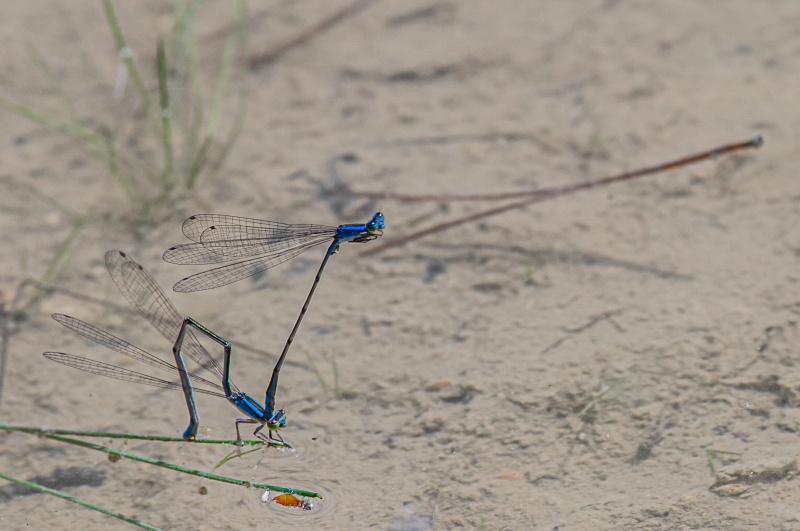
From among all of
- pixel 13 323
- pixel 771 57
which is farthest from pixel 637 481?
pixel 771 57

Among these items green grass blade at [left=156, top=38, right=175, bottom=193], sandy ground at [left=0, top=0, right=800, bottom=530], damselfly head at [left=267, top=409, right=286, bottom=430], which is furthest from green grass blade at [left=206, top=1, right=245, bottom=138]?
damselfly head at [left=267, top=409, right=286, bottom=430]

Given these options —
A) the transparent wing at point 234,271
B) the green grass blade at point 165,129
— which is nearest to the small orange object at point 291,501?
the transparent wing at point 234,271

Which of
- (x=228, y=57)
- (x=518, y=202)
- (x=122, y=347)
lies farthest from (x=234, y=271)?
(x=228, y=57)

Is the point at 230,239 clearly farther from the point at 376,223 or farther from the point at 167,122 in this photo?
the point at 167,122

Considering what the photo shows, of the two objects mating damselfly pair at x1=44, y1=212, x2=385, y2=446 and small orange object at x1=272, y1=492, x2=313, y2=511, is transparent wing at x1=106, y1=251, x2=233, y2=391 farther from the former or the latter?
small orange object at x1=272, y1=492, x2=313, y2=511

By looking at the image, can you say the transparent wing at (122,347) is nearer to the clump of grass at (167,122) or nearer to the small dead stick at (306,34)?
the clump of grass at (167,122)

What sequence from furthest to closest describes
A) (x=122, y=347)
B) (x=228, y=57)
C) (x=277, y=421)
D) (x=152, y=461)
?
(x=228, y=57)
(x=122, y=347)
(x=277, y=421)
(x=152, y=461)
